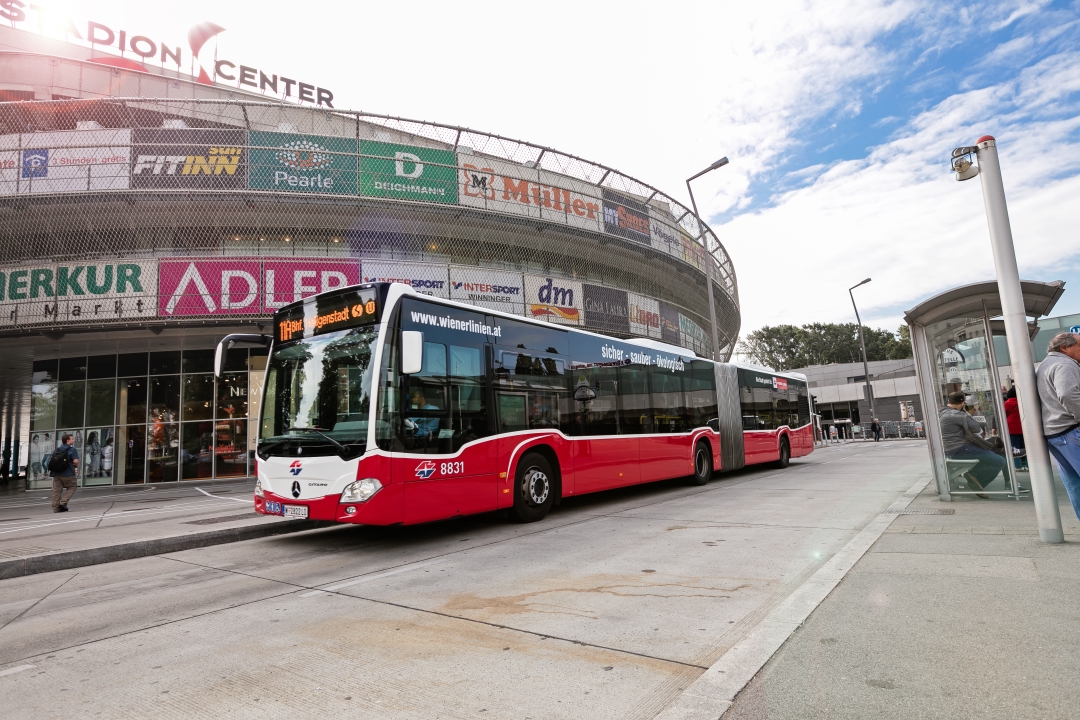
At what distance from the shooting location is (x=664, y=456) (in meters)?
12.0

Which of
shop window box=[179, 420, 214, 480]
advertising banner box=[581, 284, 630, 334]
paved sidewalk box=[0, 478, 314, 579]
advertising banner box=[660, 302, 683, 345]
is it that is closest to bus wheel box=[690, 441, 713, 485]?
paved sidewalk box=[0, 478, 314, 579]

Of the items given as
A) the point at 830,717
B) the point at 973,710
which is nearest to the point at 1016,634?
the point at 973,710

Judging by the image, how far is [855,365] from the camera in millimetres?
63594

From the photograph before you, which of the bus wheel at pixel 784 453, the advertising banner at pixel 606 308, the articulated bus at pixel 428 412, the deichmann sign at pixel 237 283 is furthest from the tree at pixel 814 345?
the articulated bus at pixel 428 412

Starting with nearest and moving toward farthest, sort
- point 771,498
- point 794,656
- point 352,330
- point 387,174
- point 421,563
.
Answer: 1. point 794,656
2. point 421,563
3. point 352,330
4. point 771,498
5. point 387,174

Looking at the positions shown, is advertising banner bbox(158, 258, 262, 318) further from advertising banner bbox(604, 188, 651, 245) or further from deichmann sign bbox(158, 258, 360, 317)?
advertising banner bbox(604, 188, 651, 245)

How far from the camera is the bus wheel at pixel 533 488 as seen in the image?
28.3ft

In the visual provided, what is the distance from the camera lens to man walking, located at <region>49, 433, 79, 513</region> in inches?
502

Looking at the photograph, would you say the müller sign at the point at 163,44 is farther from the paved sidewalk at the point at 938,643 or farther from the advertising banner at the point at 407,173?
the paved sidewalk at the point at 938,643

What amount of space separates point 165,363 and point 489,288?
40.5 feet

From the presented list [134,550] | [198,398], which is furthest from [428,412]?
[198,398]

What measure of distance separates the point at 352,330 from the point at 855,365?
67.1 meters

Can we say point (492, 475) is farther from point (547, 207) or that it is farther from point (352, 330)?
point (547, 207)

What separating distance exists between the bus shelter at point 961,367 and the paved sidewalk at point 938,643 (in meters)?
3.81
